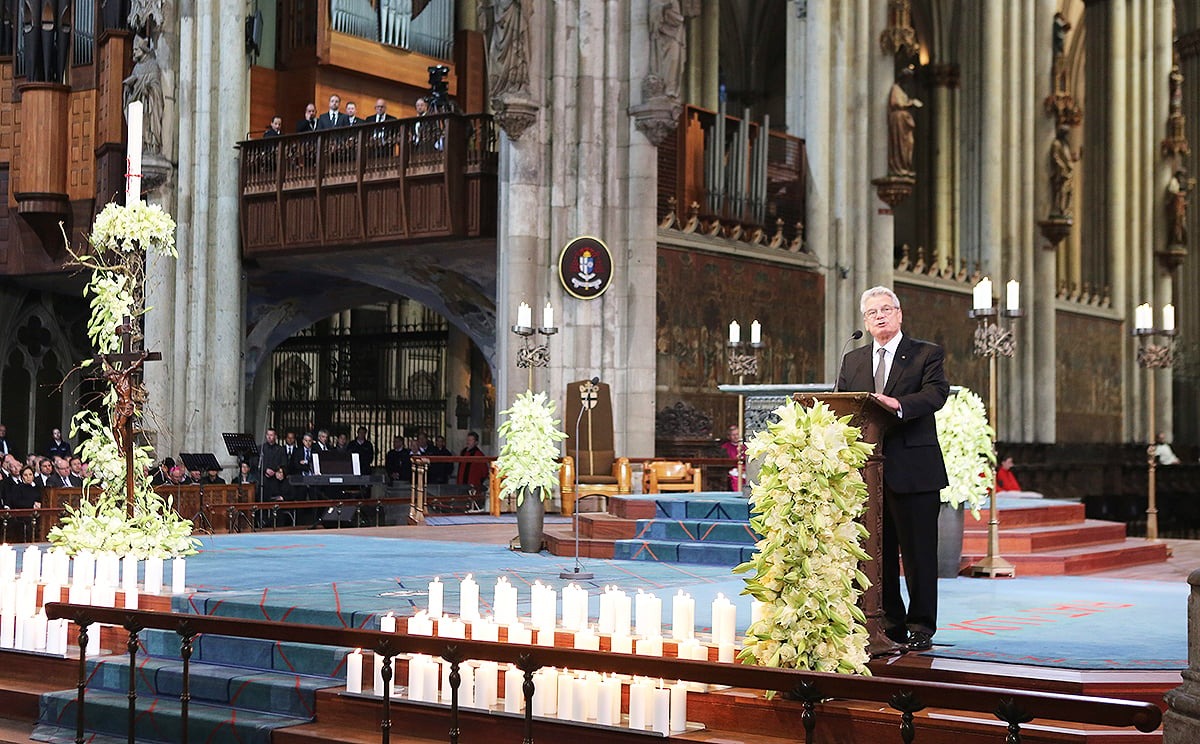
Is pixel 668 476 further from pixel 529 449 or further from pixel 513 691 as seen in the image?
pixel 513 691

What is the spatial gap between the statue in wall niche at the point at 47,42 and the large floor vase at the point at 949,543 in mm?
16150

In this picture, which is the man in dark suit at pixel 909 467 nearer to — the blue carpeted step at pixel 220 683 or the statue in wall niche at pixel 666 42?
the blue carpeted step at pixel 220 683

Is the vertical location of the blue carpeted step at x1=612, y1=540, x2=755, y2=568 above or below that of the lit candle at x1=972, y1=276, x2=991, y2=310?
below

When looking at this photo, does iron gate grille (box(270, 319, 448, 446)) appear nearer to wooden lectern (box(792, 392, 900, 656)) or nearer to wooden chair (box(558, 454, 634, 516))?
wooden chair (box(558, 454, 634, 516))

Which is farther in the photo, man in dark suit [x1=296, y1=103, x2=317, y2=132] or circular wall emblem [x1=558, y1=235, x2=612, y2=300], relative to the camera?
man in dark suit [x1=296, y1=103, x2=317, y2=132]

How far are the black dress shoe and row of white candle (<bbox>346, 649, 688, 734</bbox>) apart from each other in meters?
0.89

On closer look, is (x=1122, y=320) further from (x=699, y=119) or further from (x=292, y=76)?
(x=292, y=76)

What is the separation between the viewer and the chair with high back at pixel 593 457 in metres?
14.1

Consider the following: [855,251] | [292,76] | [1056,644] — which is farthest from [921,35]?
[1056,644]

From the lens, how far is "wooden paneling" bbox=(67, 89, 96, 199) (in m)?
19.6

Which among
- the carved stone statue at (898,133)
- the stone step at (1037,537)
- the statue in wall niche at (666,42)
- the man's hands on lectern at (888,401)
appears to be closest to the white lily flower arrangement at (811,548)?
the man's hands on lectern at (888,401)

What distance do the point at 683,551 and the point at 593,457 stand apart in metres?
5.24

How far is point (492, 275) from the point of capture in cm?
1784

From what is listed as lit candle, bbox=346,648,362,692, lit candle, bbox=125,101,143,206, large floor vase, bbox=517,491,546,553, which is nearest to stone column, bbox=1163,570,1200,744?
lit candle, bbox=346,648,362,692
